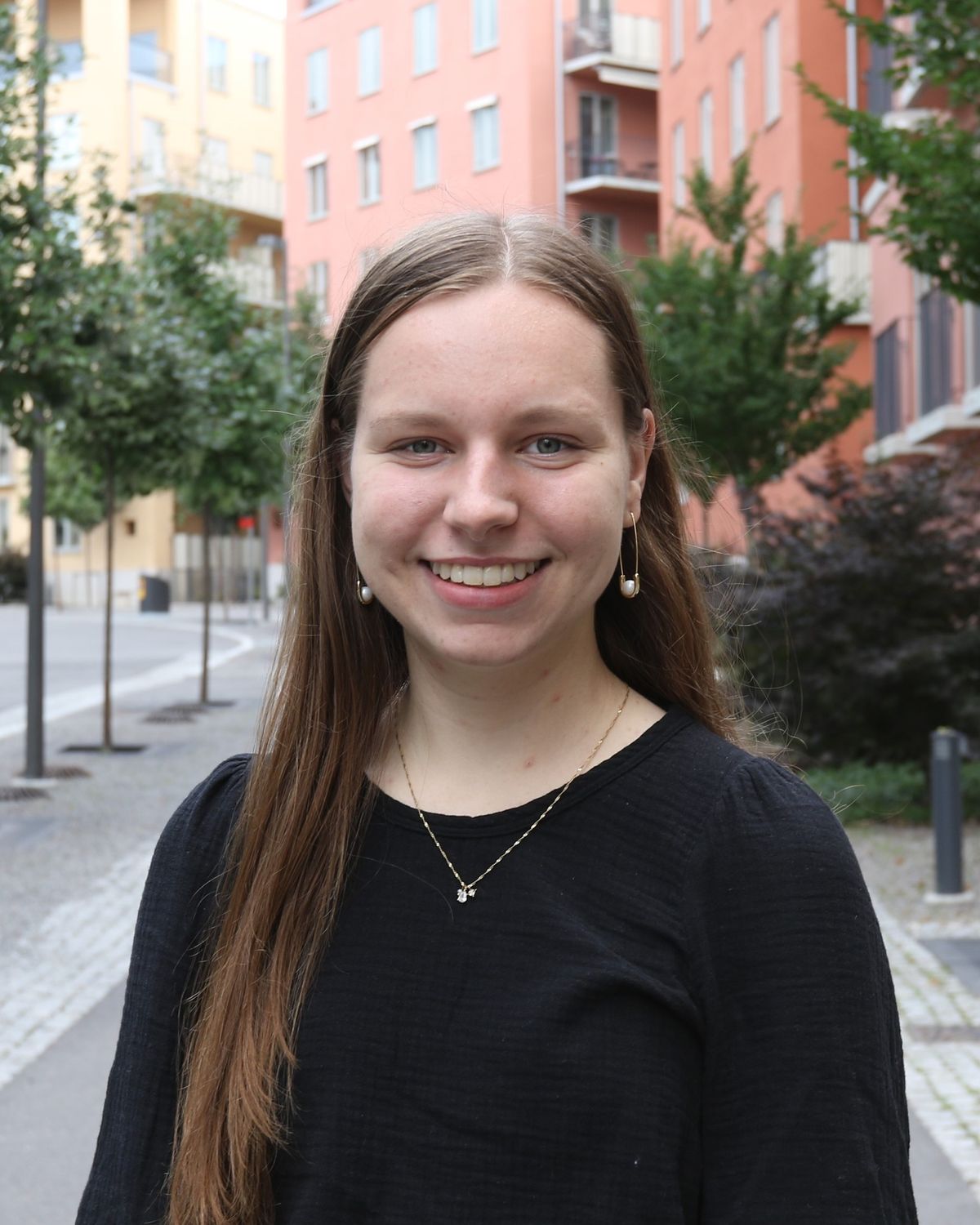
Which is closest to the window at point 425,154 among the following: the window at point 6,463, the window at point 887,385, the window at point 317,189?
the window at point 317,189

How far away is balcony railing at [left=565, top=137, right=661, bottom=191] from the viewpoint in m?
50.7

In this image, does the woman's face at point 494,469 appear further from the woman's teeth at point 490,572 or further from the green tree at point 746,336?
the green tree at point 746,336

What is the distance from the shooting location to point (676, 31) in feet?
128

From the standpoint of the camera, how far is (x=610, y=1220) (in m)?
1.67

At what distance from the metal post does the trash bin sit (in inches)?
1919

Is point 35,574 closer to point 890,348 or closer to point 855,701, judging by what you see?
point 855,701

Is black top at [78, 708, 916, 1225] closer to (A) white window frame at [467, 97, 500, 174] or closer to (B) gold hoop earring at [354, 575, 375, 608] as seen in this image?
(B) gold hoop earring at [354, 575, 375, 608]

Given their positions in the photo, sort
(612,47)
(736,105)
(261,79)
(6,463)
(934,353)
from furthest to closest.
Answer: (6,463) < (261,79) < (612,47) < (736,105) < (934,353)

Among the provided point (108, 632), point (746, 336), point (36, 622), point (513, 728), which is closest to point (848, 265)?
point (746, 336)

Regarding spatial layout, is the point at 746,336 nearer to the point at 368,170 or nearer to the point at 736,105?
the point at 736,105

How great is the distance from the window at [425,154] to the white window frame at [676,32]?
15.1 metres

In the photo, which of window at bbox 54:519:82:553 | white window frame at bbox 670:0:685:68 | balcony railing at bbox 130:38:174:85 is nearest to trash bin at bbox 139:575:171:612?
window at bbox 54:519:82:553

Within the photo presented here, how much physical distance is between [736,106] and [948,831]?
2658 cm

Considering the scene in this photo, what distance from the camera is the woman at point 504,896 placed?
5.51 ft
